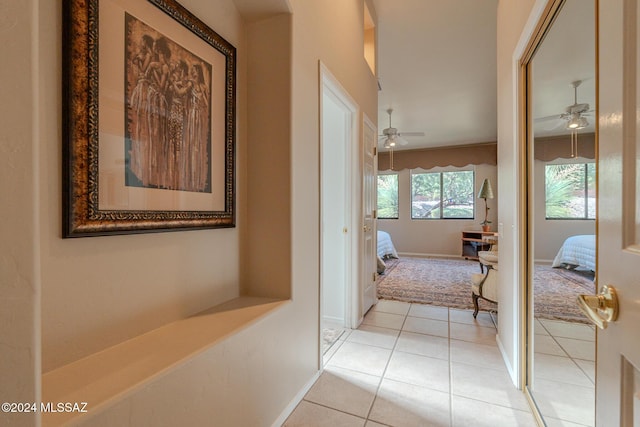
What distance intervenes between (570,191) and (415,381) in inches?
56.5

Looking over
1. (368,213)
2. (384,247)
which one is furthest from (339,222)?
(384,247)

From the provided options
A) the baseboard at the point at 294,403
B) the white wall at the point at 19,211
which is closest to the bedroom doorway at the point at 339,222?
the baseboard at the point at 294,403

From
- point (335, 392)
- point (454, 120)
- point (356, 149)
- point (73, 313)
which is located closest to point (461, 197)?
point (454, 120)

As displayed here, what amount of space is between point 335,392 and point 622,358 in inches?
60.0

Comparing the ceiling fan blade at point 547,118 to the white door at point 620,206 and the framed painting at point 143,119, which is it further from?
the framed painting at point 143,119

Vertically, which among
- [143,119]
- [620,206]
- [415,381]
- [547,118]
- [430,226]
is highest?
[547,118]

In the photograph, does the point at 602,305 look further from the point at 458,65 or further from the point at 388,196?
the point at 388,196

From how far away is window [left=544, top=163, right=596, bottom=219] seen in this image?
0.94 m

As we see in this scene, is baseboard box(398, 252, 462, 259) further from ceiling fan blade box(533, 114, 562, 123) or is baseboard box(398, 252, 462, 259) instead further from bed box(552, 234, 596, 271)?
bed box(552, 234, 596, 271)

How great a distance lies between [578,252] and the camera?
1059mm

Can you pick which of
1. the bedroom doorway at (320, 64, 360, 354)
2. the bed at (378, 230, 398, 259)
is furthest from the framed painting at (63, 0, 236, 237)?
the bed at (378, 230, 398, 259)

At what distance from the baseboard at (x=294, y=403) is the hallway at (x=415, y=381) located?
0.09ft

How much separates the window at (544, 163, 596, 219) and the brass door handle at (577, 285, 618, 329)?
15.8 inches

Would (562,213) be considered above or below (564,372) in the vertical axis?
above
